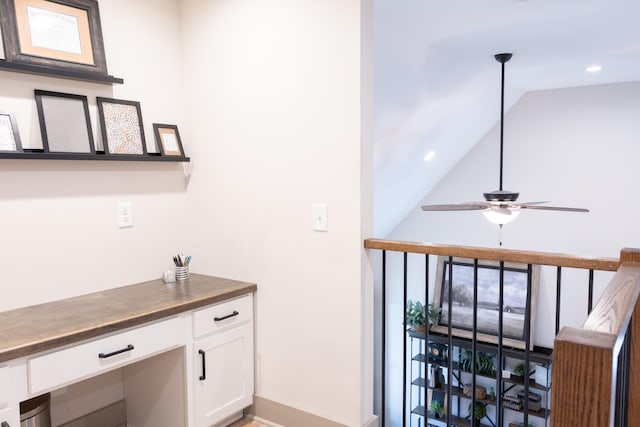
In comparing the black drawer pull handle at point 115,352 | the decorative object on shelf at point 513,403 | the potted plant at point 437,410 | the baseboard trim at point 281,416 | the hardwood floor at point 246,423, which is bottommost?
the potted plant at point 437,410

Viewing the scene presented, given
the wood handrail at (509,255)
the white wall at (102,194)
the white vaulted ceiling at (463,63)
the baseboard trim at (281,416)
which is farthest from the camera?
the white vaulted ceiling at (463,63)

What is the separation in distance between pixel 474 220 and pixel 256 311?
182 inches

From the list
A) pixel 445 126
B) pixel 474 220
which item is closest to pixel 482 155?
pixel 474 220

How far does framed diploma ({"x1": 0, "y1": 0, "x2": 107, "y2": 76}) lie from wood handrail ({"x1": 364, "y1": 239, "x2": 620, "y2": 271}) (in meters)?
1.60

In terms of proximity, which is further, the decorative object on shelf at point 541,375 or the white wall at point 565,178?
the decorative object on shelf at point 541,375

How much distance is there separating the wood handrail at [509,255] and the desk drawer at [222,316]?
0.76m

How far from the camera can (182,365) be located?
2.27m

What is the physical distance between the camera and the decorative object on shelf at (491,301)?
19.8 feet

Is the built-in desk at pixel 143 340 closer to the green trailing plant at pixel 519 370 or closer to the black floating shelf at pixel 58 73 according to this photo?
the black floating shelf at pixel 58 73

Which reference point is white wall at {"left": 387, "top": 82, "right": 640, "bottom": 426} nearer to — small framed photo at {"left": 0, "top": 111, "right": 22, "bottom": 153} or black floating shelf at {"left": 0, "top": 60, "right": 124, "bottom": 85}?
black floating shelf at {"left": 0, "top": 60, "right": 124, "bottom": 85}

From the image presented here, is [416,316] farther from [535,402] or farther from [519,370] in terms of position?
[535,402]

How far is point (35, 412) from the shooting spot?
2012 mm

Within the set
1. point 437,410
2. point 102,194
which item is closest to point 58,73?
point 102,194

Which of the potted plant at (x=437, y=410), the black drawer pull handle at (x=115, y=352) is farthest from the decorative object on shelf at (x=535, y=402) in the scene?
the black drawer pull handle at (x=115, y=352)
